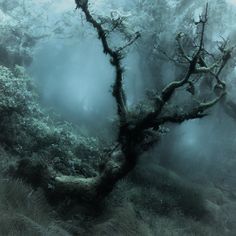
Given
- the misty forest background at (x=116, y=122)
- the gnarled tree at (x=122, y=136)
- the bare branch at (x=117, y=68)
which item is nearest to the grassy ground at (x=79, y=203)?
the misty forest background at (x=116, y=122)

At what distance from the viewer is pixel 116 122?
62.7 ft

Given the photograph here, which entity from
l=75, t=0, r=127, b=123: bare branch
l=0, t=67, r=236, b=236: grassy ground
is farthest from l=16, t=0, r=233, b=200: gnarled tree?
l=0, t=67, r=236, b=236: grassy ground

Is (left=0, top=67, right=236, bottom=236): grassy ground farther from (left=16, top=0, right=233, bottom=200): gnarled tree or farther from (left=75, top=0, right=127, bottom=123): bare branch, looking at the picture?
(left=75, top=0, right=127, bottom=123): bare branch

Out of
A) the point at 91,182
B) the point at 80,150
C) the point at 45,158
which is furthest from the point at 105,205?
the point at 80,150

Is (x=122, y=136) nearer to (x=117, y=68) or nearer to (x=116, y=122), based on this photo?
(x=117, y=68)

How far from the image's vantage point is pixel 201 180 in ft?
65.0

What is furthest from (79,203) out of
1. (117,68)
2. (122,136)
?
(117,68)

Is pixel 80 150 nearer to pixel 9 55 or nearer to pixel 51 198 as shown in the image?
pixel 51 198

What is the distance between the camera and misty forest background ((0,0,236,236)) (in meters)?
11.2

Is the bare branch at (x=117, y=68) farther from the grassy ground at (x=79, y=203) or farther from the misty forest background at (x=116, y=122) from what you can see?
the grassy ground at (x=79, y=203)

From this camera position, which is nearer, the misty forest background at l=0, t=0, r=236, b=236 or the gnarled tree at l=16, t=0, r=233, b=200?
the gnarled tree at l=16, t=0, r=233, b=200

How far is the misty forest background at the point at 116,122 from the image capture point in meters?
11.2

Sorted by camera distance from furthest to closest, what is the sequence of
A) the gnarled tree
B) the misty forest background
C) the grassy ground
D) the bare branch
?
the bare branch < the misty forest background < the gnarled tree < the grassy ground

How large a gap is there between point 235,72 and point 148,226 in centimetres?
1278
